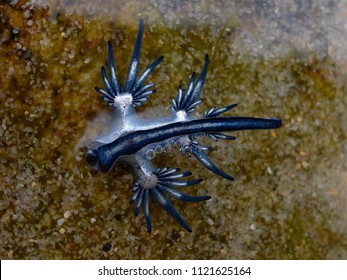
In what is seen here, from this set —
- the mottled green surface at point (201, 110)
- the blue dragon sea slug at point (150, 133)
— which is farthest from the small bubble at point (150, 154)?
the mottled green surface at point (201, 110)

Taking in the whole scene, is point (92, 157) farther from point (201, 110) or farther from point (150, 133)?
point (201, 110)

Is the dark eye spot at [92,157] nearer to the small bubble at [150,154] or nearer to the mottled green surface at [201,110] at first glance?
the mottled green surface at [201,110]

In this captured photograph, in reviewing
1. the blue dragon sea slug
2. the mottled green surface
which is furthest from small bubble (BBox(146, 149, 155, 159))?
the mottled green surface

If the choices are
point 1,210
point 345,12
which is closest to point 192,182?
point 1,210

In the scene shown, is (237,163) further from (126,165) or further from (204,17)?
(204,17)

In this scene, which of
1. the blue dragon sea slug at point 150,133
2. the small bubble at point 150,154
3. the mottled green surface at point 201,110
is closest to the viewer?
the blue dragon sea slug at point 150,133
